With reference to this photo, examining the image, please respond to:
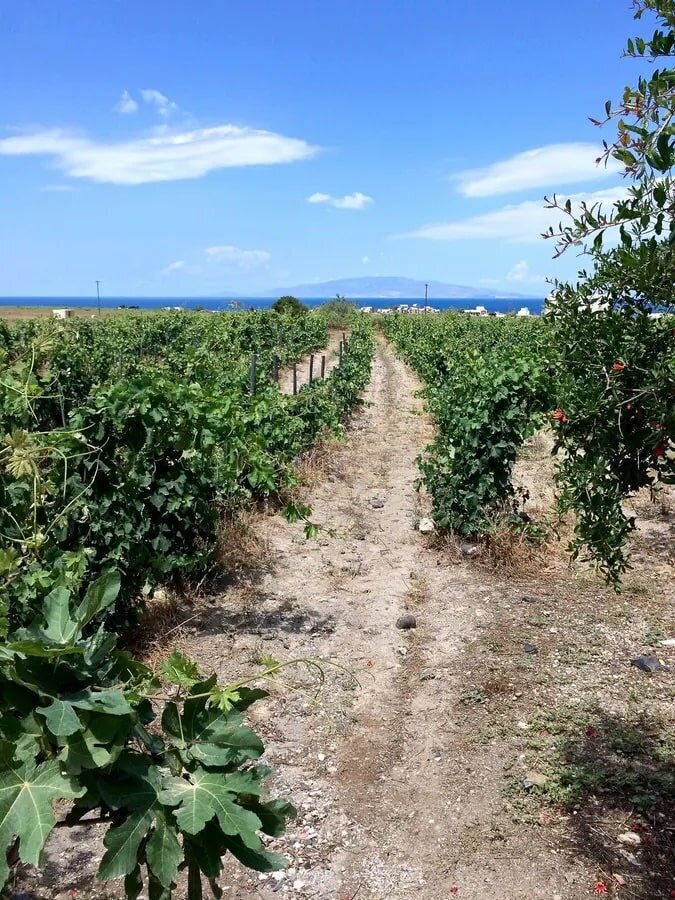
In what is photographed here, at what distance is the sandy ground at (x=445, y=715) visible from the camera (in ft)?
9.90

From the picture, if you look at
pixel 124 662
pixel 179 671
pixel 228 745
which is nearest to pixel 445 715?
pixel 179 671

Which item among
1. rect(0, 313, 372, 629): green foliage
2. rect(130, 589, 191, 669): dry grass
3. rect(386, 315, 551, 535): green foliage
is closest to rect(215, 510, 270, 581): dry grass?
rect(0, 313, 372, 629): green foliage

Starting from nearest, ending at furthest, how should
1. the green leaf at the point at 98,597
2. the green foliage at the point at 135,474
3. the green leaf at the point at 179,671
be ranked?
the green leaf at the point at 98,597, the green leaf at the point at 179,671, the green foliage at the point at 135,474

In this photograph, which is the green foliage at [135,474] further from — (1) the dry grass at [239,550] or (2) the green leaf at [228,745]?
(2) the green leaf at [228,745]

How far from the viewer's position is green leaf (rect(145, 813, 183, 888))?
1.46m

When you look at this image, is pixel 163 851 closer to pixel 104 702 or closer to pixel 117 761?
pixel 117 761

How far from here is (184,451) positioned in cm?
512

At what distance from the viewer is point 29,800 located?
1.39 metres

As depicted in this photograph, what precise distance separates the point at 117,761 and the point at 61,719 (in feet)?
0.70

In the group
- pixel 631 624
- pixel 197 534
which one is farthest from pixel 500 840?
pixel 197 534

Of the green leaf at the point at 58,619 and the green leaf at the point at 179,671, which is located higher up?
the green leaf at the point at 58,619

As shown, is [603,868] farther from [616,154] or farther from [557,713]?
[616,154]

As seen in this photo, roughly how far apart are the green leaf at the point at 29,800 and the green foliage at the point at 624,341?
1886mm

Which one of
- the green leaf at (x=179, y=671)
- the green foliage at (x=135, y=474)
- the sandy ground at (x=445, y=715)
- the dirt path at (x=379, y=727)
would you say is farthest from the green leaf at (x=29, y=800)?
the dirt path at (x=379, y=727)
